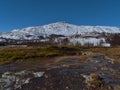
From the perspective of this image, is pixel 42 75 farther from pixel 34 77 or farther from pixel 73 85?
pixel 73 85

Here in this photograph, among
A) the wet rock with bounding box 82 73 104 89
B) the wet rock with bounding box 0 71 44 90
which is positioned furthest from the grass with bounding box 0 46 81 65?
the wet rock with bounding box 82 73 104 89

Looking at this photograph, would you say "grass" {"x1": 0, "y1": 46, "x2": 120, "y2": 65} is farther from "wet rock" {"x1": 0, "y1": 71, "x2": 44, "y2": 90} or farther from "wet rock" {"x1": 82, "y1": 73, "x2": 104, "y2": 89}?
"wet rock" {"x1": 82, "y1": 73, "x2": 104, "y2": 89}

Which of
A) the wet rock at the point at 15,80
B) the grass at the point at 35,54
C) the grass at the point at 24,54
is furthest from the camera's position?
the grass at the point at 35,54

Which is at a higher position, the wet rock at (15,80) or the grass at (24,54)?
the wet rock at (15,80)

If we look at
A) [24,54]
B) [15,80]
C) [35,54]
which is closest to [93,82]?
[15,80]

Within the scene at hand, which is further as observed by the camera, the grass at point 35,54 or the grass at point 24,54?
the grass at point 35,54

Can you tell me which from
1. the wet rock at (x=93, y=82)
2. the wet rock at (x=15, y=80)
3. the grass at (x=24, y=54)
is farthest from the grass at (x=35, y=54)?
the wet rock at (x=93, y=82)

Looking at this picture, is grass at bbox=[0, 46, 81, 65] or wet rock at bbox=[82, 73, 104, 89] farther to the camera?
grass at bbox=[0, 46, 81, 65]

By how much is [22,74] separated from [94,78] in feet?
25.3

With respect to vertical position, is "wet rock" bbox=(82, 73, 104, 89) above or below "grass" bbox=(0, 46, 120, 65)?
above

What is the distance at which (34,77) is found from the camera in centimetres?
1988

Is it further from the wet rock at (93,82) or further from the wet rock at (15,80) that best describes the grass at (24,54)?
the wet rock at (93,82)

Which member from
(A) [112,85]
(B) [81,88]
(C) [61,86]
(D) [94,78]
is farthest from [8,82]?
(A) [112,85]

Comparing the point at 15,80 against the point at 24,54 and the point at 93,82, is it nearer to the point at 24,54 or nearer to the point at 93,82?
the point at 93,82
